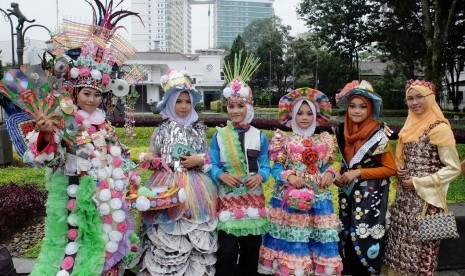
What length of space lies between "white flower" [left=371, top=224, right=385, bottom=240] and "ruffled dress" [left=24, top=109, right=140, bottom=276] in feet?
6.54

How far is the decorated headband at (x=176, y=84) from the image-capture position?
12.1ft

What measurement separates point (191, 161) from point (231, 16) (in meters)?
119

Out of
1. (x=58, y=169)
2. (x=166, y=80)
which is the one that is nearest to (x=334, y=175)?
(x=166, y=80)

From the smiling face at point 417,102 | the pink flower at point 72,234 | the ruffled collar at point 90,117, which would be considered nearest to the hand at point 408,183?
the smiling face at point 417,102

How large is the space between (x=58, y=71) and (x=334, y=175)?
2.35 m

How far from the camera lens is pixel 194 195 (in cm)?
354

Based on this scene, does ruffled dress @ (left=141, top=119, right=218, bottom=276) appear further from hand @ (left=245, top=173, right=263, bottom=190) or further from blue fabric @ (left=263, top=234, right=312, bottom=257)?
blue fabric @ (left=263, top=234, right=312, bottom=257)

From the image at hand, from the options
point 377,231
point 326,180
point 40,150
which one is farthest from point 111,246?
point 377,231

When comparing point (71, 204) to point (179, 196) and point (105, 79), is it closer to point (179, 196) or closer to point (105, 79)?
point (179, 196)

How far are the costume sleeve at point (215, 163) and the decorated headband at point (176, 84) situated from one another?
0.45m

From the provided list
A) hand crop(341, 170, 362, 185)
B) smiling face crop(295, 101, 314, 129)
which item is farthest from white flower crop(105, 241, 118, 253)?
hand crop(341, 170, 362, 185)

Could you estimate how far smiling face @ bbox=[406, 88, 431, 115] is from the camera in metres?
3.64

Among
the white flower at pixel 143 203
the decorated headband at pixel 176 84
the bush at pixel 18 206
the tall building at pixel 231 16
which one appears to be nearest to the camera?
the white flower at pixel 143 203

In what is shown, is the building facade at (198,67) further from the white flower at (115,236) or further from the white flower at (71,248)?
the white flower at (71,248)
